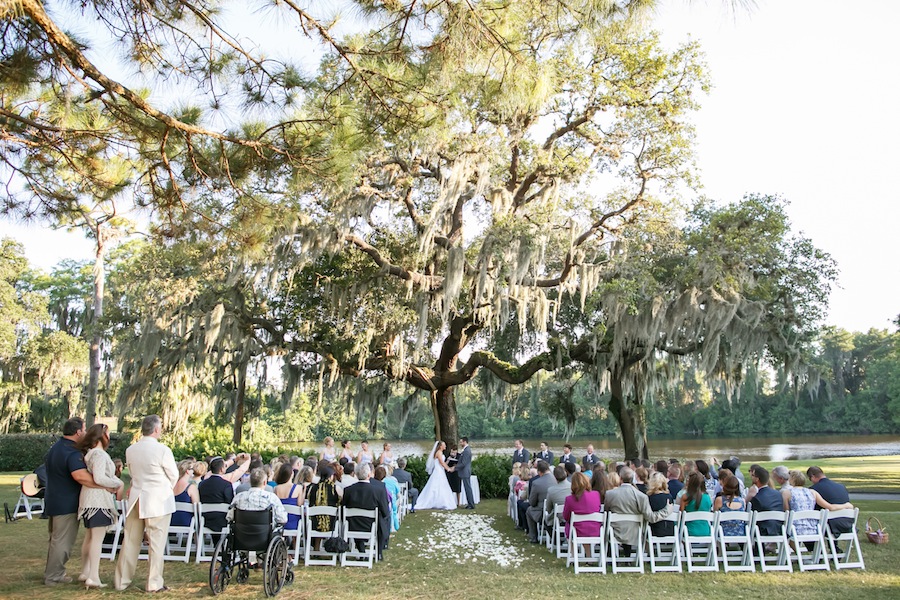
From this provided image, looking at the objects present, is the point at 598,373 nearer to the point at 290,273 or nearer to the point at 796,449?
the point at 290,273

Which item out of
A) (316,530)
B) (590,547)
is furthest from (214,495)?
(590,547)

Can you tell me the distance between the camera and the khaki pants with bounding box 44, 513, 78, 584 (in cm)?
520

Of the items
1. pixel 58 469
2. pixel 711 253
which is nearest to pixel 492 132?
pixel 711 253

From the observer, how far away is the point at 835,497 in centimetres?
652

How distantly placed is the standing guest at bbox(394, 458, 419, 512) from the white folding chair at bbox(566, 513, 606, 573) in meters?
4.17

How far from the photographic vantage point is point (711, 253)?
44.3 feet

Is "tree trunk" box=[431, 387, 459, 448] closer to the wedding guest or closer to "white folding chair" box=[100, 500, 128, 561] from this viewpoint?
the wedding guest

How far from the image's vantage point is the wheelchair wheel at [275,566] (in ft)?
16.4

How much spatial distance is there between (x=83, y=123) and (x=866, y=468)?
2290cm

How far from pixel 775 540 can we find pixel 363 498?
3961mm

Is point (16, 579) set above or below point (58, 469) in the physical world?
below

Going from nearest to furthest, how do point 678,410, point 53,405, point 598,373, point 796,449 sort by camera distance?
1. point 598,373
2. point 53,405
3. point 796,449
4. point 678,410

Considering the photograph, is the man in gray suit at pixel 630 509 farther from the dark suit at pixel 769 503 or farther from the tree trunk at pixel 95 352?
the tree trunk at pixel 95 352

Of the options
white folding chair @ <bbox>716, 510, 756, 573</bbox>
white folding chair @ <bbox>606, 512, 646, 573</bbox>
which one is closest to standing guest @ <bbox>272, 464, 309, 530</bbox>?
white folding chair @ <bbox>606, 512, 646, 573</bbox>
